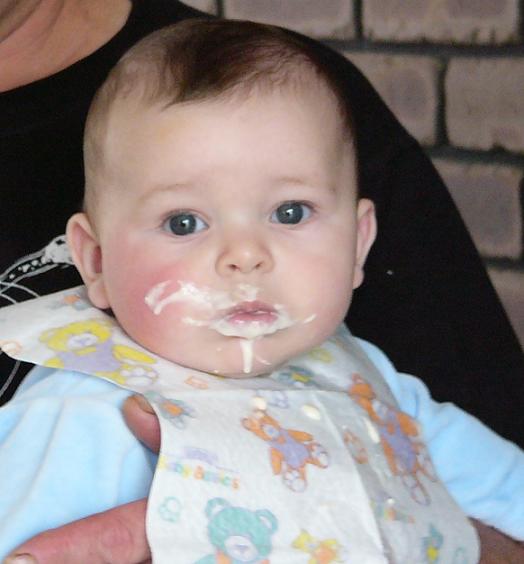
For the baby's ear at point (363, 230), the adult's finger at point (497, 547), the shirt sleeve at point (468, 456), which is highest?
the baby's ear at point (363, 230)

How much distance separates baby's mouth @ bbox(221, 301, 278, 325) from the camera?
2.93 feet

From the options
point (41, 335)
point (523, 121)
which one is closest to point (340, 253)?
point (41, 335)

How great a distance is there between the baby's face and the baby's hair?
1 cm

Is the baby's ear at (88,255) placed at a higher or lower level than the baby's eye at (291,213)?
lower

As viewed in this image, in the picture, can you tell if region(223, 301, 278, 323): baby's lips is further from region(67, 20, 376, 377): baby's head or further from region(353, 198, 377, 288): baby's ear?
region(353, 198, 377, 288): baby's ear

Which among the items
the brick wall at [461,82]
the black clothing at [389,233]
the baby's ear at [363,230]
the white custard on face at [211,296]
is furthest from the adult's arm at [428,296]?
the brick wall at [461,82]

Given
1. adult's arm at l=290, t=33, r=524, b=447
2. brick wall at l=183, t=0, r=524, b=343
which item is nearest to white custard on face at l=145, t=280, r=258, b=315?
adult's arm at l=290, t=33, r=524, b=447

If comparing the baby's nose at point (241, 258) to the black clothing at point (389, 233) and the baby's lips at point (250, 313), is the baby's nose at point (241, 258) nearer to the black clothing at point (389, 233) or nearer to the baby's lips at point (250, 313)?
the baby's lips at point (250, 313)

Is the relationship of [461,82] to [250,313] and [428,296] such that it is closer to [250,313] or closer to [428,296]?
[428,296]

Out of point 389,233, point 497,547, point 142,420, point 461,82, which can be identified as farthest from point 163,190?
point 461,82

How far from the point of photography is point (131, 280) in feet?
3.02

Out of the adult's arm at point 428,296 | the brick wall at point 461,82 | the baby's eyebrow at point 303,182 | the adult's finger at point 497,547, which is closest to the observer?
the baby's eyebrow at point 303,182

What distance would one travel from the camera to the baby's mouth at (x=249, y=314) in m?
0.89

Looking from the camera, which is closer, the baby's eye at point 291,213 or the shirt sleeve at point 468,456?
the baby's eye at point 291,213
